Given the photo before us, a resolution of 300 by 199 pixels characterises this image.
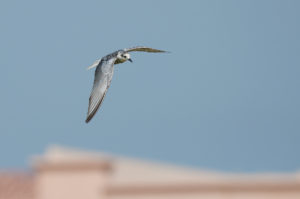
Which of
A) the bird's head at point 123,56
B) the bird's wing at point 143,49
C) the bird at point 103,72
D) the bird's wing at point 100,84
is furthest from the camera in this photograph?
the bird's wing at point 143,49

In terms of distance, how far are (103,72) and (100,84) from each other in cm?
66

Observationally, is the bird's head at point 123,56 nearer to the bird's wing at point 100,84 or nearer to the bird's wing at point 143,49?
the bird's wing at point 143,49

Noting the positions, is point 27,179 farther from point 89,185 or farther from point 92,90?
point 92,90

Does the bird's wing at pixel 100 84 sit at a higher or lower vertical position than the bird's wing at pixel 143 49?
lower

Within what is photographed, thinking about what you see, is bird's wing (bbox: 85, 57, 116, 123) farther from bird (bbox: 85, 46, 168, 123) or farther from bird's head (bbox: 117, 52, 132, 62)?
bird's head (bbox: 117, 52, 132, 62)

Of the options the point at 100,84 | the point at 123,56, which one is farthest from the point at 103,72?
the point at 123,56

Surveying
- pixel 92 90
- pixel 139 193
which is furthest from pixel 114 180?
pixel 92 90

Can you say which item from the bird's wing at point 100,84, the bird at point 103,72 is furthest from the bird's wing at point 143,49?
the bird's wing at point 100,84

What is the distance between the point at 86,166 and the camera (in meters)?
44.6

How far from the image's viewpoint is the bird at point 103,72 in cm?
4078

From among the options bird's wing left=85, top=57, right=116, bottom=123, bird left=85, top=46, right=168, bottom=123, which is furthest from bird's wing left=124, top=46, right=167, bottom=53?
bird's wing left=85, top=57, right=116, bottom=123

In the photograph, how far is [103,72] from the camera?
42250 mm

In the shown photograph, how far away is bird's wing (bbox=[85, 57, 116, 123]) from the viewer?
40625mm

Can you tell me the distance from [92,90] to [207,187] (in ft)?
15.2
